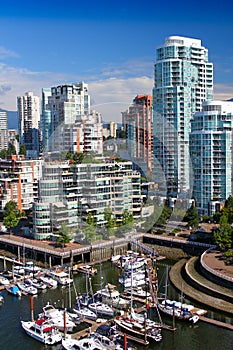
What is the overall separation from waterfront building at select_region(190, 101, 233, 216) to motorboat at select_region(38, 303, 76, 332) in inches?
392

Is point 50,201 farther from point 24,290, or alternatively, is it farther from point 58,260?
point 24,290

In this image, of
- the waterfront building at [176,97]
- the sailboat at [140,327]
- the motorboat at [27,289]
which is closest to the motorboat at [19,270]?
the motorboat at [27,289]

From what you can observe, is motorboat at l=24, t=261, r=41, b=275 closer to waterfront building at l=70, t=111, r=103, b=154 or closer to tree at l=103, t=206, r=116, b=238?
tree at l=103, t=206, r=116, b=238

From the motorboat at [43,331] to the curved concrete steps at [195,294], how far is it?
11.4 ft

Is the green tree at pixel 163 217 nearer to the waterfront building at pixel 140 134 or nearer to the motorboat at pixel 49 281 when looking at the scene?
the waterfront building at pixel 140 134

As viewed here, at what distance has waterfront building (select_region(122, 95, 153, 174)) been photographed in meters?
22.1

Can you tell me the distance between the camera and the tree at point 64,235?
1545 cm

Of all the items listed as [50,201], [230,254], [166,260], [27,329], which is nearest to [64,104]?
Answer: [50,201]

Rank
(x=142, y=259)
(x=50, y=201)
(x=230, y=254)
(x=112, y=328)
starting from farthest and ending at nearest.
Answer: (x=50, y=201) → (x=142, y=259) → (x=230, y=254) → (x=112, y=328)

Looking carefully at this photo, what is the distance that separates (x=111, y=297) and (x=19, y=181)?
10068 millimetres

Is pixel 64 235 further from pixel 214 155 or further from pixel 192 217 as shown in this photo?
pixel 214 155

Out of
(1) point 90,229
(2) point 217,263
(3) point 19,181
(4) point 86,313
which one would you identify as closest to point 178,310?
(4) point 86,313

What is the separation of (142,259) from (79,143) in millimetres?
9750

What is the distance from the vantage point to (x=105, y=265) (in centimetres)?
1498
